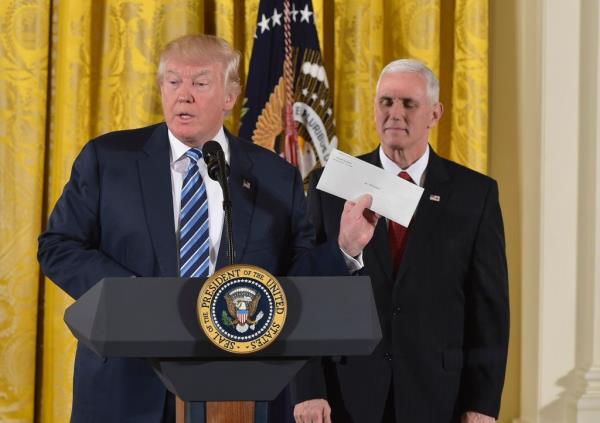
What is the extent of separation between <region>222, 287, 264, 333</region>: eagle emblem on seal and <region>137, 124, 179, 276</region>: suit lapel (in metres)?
0.67

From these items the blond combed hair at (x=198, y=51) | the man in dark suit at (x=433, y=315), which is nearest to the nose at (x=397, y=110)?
the man in dark suit at (x=433, y=315)

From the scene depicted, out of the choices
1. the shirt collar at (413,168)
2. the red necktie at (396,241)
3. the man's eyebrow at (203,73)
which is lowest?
the red necktie at (396,241)

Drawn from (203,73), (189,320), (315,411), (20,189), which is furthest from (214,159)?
(20,189)

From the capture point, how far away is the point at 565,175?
13.6 feet

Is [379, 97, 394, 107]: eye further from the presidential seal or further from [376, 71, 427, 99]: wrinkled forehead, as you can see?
the presidential seal

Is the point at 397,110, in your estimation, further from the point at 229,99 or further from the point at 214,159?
the point at 214,159

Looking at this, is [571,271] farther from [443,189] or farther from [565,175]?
[443,189]

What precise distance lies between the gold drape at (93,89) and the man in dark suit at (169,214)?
70.9 inches

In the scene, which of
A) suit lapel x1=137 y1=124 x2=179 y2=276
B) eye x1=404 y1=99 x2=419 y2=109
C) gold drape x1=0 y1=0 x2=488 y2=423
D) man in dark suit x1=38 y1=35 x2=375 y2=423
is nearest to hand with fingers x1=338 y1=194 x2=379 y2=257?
man in dark suit x1=38 y1=35 x2=375 y2=423

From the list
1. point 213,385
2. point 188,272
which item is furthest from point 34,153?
point 213,385

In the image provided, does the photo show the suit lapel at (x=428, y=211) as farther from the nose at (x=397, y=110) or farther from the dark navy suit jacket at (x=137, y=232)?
the dark navy suit jacket at (x=137, y=232)

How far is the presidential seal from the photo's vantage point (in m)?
1.47

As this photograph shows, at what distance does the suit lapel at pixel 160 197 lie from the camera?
7.04ft

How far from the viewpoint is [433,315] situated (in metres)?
2.87
